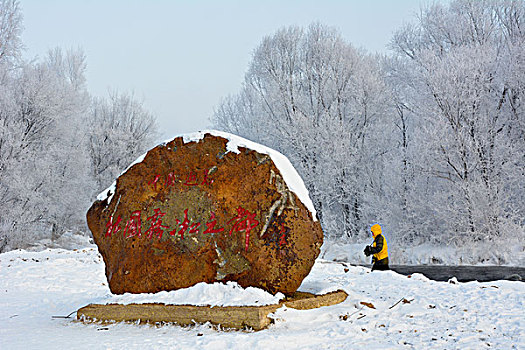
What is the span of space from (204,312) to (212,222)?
1.00 metres

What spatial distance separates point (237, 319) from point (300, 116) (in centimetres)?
1579

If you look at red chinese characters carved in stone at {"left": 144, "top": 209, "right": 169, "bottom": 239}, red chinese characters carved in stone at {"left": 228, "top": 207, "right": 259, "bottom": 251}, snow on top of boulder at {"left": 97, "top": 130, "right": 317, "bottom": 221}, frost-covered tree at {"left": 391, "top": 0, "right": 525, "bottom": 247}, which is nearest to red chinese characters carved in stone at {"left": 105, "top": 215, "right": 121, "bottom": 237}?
red chinese characters carved in stone at {"left": 144, "top": 209, "right": 169, "bottom": 239}

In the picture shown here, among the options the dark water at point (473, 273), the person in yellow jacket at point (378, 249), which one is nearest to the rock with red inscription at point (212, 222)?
the person in yellow jacket at point (378, 249)

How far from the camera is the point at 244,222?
4805 mm

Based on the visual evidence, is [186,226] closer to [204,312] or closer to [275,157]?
[204,312]

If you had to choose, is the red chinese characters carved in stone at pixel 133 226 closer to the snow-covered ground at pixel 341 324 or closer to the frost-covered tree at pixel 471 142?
the snow-covered ground at pixel 341 324

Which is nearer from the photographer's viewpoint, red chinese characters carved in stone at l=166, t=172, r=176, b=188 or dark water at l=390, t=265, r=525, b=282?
red chinese characters carved in stone at l=166, t=172, r=176, b=188

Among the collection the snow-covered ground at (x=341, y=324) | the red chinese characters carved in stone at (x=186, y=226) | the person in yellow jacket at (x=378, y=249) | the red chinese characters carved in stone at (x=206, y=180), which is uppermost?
the red chinese characters carved in stone at (x=206, y=180)

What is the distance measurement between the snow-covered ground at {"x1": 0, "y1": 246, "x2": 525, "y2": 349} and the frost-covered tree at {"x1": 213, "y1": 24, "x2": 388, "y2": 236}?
488 inches

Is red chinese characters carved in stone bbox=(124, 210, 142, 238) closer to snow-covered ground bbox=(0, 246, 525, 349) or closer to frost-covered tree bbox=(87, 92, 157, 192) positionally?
snow-covered ground bbox=(0, 246, 525, 349)

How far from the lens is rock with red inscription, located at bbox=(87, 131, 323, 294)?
187 inches

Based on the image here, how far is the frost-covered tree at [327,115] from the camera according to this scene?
1898 cm

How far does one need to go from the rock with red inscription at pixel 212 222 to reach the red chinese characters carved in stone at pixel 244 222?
0.01 metres

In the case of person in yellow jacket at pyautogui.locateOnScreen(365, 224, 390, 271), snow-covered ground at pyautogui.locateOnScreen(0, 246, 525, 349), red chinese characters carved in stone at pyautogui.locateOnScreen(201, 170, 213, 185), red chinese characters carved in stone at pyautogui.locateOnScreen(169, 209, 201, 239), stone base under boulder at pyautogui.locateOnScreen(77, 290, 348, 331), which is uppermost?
red chinese characters carved in stone at pyautogui.locateOnScreen(201, 170, 213, 185)
